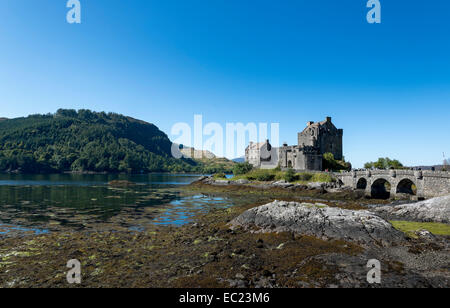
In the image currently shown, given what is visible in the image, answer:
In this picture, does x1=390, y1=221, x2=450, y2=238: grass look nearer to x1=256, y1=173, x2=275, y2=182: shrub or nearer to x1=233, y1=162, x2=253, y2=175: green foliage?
x1=256, y1=173, x2=275, y2=182: shrub

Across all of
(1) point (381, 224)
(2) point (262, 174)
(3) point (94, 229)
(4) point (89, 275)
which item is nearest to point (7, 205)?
(3) point (94, 229)

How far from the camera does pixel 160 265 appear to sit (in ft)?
51.6

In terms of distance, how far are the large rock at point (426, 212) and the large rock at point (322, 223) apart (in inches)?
435

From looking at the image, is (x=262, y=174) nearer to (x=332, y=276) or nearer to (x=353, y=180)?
(x=353, y=180)

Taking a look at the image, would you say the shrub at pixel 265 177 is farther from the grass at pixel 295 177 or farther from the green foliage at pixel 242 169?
the green foliage at pixel 242 169

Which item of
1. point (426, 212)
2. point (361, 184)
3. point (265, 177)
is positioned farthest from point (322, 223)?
point (265, 177)

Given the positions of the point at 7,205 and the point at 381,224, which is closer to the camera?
the point at 381,224

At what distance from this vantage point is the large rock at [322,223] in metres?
19.4

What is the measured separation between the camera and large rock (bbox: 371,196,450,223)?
2768cm

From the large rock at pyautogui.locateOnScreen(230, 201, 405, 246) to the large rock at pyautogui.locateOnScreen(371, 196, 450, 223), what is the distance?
1106 cm

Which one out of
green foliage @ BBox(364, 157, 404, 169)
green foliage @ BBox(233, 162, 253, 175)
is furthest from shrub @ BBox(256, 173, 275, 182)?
green foliage @ BBox(364, 157, 404, 169)

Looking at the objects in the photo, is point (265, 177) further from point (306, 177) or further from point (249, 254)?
point (249, 254)
